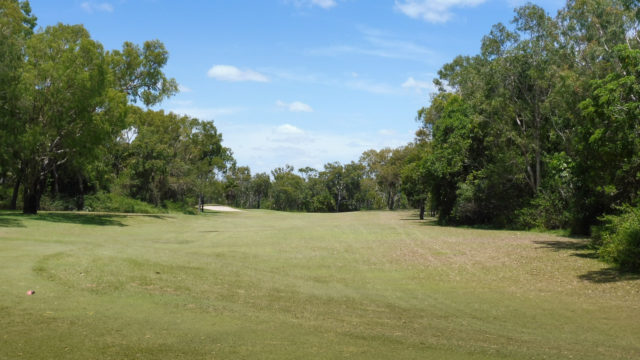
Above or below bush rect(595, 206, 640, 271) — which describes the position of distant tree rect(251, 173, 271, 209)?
above

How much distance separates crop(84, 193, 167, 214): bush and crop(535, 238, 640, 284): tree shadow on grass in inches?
1482

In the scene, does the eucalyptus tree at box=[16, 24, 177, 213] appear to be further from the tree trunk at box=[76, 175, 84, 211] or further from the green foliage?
the green foliage

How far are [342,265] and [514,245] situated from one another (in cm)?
1040

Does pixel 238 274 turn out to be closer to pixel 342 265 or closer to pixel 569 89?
pixel 342 265

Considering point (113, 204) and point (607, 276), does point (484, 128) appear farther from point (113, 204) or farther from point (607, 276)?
point (113, 204)

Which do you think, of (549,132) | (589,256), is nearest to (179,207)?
(549,132)

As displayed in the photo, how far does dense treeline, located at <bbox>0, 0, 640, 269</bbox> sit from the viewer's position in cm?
1825

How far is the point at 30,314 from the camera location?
7.55 m

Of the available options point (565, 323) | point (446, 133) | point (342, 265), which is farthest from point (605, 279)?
point (446, 133)

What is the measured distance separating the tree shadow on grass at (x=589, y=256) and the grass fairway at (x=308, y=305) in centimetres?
13

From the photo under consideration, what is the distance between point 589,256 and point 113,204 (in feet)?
136

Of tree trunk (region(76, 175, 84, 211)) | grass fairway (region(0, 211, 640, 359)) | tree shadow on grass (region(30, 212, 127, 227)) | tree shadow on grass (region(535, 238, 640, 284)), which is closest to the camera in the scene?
grass fairway (region(0, 211, 640, 359))

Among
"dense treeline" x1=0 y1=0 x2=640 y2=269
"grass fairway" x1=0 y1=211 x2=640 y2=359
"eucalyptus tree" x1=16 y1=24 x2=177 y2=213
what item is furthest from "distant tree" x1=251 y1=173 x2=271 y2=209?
"grass fairway" x1=0 y1=211 x2=640 y2=359

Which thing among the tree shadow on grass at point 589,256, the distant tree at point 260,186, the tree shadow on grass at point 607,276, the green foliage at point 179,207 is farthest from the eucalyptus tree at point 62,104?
the distant tree at point 260,186
